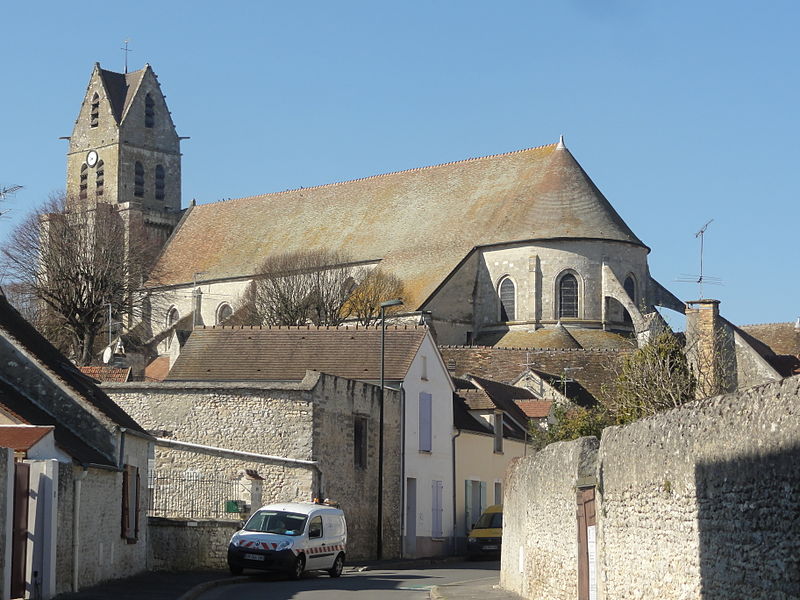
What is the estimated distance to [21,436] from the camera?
15445mm

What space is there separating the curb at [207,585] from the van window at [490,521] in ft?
36.8

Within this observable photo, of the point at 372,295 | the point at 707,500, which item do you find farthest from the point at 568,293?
the point at 707,500

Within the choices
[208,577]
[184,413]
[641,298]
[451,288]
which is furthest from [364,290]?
[208,577]

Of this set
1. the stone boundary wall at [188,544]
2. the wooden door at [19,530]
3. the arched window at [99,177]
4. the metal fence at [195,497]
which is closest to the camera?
the wooden door at [19,530]

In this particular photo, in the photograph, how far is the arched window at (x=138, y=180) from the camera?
8819cm

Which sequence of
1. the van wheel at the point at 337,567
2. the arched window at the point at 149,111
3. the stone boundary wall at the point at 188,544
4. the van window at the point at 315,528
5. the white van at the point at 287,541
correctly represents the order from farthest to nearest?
the arched window at the point at 149,111
the van wheel at the point at 337,567
the stone boundary wall at the point at 188,544
the van window at the point at 315,528
the white van at the point at 287,541

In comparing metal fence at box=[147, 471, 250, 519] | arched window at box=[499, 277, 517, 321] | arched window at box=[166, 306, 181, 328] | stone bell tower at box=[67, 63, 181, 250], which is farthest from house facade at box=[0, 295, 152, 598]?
stone bell tower at box=[67, 63, 181, 250]

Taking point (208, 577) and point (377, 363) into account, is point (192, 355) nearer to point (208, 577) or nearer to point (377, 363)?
point (377, 363)

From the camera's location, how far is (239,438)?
89.7 feet

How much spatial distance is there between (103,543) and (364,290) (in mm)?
47863

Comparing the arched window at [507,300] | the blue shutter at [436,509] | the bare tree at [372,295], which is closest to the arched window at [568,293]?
the arched window at [507,300]

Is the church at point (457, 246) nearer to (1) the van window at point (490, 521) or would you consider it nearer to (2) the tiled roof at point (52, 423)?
(1) the van window at point (490, 521)

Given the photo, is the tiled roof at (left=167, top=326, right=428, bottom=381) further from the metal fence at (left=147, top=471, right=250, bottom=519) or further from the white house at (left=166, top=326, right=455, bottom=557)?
the metal fence at (left=147, top=471, right=250, bottom=519)

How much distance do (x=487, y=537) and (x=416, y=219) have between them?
41.7 meters
